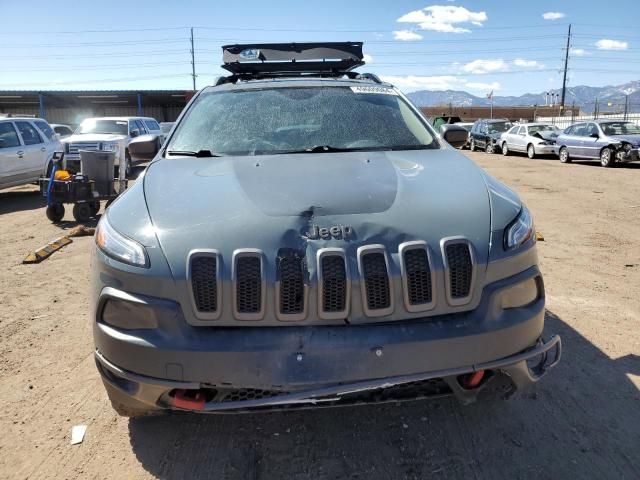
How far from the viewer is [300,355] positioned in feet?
6.75

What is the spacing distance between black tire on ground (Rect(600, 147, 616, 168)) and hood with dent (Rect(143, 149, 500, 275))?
55.0 feet

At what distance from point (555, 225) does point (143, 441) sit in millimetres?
7036

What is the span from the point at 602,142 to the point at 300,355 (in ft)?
61.0

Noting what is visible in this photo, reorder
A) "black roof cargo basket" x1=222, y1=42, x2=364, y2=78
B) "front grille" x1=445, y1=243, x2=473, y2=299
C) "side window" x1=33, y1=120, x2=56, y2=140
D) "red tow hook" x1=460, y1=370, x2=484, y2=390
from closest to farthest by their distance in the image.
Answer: "front grille" x1=445, y1=243, x2=473, y2=299 → "red tow hook" x1=460, y1=370, x2=484, y2=390 → "black roof cargo basket" x1=222, y1=42, x2=364, y2=78 → "side window" x1=33, y1=120, x2=56, y2=140

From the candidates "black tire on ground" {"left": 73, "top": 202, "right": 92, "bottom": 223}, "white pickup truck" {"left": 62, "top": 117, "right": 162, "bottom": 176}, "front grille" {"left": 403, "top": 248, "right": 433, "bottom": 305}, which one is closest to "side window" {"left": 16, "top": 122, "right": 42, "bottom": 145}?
"white pickup truck" {"left": 62, "top": 117, "right": 162, "bottom": 176}

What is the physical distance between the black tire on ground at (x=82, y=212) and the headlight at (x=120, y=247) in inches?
272

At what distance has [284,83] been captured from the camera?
4.00m

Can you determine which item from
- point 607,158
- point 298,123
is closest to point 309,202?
point 298,123

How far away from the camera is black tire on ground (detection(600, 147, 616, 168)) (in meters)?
17.2

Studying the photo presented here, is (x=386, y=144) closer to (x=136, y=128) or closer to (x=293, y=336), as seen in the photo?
(x=293, y=336)

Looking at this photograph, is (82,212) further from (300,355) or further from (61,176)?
(300,355)

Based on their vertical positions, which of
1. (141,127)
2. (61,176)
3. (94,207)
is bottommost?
(94,207)

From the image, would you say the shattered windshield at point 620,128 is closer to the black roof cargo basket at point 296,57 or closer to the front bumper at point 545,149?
the front bumper at point 545,149

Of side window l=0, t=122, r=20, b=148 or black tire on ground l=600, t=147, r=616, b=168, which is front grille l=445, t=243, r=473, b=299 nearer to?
side window l=0, t=122, r=20, b=148
